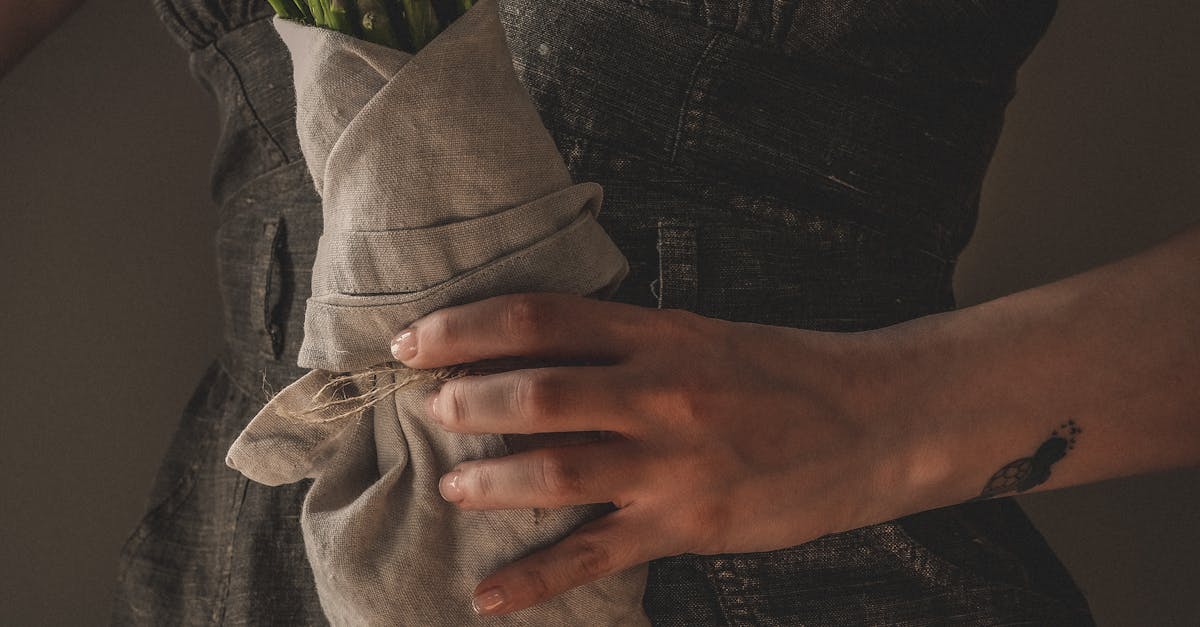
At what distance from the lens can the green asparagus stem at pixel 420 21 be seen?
1.62ft

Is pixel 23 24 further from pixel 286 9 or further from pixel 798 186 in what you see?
pixel 798 186

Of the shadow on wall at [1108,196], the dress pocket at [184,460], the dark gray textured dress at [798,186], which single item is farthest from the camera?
the shadow on wall at [1108,196]

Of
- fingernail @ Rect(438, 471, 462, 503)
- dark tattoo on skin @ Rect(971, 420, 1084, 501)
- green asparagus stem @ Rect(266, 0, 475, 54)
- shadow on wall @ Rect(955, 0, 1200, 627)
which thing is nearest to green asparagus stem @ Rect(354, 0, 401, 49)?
green asparagus stem @ Rect(266, 0, 475, 54)

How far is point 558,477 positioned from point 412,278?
15 centimetres

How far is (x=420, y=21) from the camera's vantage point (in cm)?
50

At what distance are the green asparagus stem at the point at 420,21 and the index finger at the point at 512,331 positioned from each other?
177mm

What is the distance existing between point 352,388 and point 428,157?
0.52 feet

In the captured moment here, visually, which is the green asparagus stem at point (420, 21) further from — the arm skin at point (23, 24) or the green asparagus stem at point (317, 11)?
the arm skin at point (23, 24)

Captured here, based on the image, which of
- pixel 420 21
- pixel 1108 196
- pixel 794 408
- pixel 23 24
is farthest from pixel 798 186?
pixel 23 24

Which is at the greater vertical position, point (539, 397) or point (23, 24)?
point (23, 24)

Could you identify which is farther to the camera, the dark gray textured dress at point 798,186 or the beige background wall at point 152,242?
the beige background wall at point 152,242

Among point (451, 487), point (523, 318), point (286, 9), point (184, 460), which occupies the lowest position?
point (184, 460)

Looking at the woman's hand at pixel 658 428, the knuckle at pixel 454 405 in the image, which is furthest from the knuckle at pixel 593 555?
the knuckle at pixel 454 405

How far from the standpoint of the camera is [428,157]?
46cm
